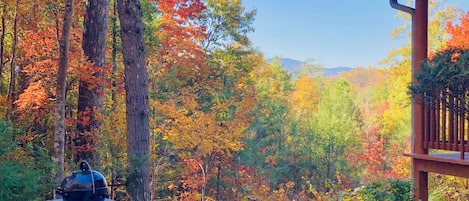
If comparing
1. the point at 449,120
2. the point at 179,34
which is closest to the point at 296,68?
the point at 179,34

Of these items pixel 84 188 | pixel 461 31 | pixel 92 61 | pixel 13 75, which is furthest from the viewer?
pixel 461 31

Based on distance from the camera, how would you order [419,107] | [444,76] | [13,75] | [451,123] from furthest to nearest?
[13,75] < [419,107] < [451,123] < [444,76]

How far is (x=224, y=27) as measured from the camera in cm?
1170

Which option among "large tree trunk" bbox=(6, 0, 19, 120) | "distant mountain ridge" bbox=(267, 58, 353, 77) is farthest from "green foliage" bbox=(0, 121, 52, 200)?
"distant mountain ridge" bbox=(267, 58, 353, 77)

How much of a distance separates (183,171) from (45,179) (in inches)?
279

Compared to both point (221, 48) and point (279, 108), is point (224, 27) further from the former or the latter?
point (279, 108)

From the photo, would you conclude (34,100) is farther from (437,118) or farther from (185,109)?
(437,118)

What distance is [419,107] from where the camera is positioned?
4.37m

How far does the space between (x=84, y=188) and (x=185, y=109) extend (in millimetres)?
8046

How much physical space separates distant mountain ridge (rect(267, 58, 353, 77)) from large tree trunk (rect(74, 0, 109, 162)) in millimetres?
12564

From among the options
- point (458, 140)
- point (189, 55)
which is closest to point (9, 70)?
point (189, 55)

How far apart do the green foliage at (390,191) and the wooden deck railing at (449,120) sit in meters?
0.47

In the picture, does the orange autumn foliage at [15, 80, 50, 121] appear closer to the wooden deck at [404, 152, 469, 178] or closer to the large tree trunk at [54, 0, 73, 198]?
the large tree trunk at [54, 0, 73, 198]

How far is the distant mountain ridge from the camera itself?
19709mm
